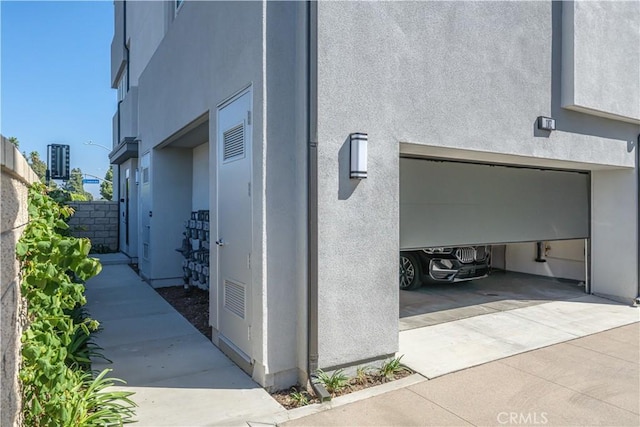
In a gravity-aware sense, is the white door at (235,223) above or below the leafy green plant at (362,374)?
above

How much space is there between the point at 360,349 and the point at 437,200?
273 cm

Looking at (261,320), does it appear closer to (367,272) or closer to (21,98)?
(367,272)

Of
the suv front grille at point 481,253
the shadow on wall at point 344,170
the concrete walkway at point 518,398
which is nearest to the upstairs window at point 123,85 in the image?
the suv front grille at point 481,253

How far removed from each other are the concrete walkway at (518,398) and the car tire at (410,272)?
3271 mm

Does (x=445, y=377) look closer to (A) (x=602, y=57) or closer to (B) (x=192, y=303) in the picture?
(B) (x=192, y=303)

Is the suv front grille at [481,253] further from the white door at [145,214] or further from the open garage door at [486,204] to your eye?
the white door at [145,214]

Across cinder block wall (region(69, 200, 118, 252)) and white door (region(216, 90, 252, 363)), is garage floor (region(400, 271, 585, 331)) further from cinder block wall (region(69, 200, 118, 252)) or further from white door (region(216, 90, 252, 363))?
cinder block wall (region(69, 200, 118, 252))

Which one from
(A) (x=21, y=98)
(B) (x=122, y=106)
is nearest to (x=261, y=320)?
(A) (x=21, y=98)

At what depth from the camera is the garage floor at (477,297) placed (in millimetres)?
6098

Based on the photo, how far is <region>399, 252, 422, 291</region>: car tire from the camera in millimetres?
7855

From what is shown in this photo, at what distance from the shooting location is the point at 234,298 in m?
4.51

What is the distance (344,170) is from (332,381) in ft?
6.31

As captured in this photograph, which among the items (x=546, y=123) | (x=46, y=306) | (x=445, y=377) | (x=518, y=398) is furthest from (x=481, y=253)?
(x=46, y=306)

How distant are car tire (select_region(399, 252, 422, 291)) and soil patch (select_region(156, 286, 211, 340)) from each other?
12.1 feet
